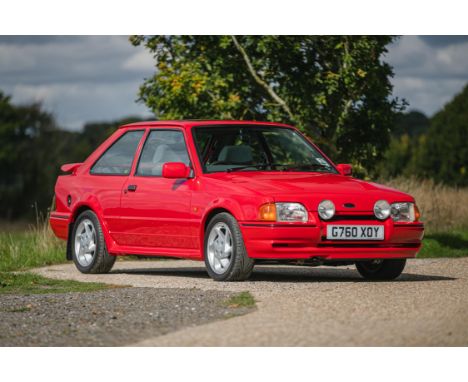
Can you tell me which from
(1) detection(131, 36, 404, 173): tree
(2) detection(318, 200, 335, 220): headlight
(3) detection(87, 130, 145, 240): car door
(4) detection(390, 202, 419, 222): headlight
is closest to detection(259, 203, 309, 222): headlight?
(2) detection(318, 200, 335, 220): headlight

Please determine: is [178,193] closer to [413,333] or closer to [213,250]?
[213,250]

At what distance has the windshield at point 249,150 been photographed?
12.7m

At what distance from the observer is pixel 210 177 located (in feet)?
40.2

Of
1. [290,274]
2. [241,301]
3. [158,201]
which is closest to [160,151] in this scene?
[158,201]

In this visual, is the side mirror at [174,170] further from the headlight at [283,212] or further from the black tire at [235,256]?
the headlight at [283,212]

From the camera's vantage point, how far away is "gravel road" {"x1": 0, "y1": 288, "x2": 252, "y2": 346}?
324 inches

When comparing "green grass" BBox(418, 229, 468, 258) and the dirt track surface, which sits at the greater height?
the dirt track surface

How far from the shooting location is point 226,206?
11.7 metres

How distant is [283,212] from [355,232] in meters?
0.80

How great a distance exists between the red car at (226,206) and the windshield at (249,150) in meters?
0.01

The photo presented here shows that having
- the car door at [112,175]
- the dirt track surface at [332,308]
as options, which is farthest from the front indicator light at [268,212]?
the car door at [112,175]

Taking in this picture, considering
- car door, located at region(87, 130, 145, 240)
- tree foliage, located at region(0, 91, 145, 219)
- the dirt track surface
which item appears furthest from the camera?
tree foliage, located at region(0, 91, 145, 219)

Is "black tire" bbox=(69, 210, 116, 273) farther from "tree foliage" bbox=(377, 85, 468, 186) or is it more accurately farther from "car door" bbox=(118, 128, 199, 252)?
"tree foliage" bbox=(377, 85, 468, 186)

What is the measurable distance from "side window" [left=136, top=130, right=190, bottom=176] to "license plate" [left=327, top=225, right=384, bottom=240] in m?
2.08
